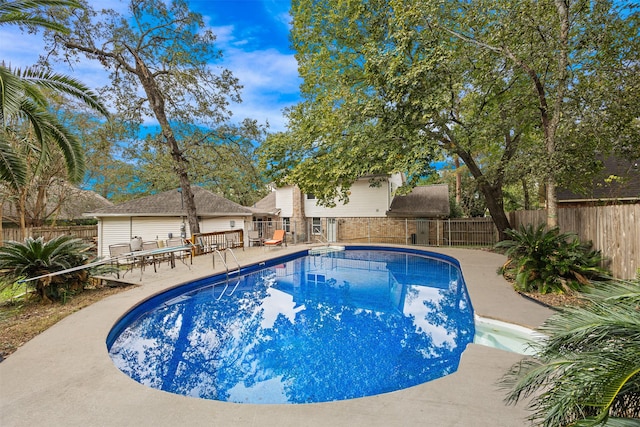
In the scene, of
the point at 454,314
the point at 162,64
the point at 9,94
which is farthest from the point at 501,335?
the point at 162,64

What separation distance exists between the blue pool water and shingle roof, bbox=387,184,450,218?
30.2 ft

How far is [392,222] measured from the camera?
20172mm

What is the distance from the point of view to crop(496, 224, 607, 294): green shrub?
6.56 meters

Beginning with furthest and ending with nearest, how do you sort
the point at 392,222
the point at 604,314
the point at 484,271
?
the point at 392,222 → the point at 484,271 → the point at 604,314

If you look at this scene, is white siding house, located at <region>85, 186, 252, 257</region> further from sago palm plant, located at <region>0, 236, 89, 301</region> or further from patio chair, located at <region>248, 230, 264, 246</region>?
sago palm plant, located at <region>0, 236, 89, 301</region>

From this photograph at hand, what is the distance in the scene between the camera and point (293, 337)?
5.80 meters

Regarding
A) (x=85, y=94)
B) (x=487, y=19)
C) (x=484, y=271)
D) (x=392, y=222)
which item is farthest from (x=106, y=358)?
(x=392, y=222)

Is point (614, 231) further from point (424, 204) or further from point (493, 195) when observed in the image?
point (424, 204)

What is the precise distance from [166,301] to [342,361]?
521 centimetres

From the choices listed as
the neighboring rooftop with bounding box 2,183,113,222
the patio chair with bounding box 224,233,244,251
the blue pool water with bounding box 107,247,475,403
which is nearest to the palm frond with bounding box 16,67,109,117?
the blue pool water with bounding box 107,247,475,403

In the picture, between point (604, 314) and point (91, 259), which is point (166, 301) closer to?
point (91, 259)

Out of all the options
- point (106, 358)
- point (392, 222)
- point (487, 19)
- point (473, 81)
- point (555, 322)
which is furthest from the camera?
point (392, 222)

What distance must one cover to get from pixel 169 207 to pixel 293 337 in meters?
13.9

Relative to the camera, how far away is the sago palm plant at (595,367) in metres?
1.39
